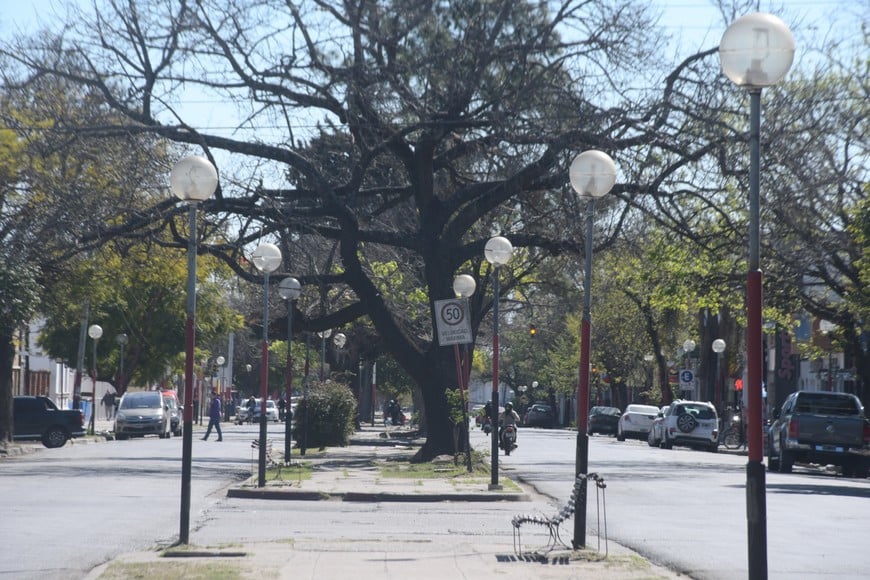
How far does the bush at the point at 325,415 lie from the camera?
33.7m

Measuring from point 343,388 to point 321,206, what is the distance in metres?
8.02

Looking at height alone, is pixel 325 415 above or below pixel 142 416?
above

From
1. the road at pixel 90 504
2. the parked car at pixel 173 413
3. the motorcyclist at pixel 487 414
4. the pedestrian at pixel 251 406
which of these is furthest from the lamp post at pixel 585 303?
the pedestrian at pixel 251 406

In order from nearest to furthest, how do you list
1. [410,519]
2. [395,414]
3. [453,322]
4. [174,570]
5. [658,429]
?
[174,570] → [410,519] → [453,322] → [658,429] → [395,414]

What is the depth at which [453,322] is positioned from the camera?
22.4 metres

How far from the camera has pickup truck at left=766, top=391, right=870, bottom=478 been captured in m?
29.2

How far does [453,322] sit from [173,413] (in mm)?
31456

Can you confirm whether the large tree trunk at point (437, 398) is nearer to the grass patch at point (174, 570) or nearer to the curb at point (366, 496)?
the curb at point (366, 496)

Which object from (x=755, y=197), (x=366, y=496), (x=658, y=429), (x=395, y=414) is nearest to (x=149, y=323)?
(x=395, y=414)

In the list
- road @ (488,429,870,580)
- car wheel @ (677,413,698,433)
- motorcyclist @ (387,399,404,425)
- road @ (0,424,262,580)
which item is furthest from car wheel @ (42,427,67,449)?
motorcyclist @ (387,399,404,425)

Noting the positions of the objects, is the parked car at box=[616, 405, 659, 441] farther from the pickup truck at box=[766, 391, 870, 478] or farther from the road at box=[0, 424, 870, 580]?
the road at box=[0, 424, 870, 580]

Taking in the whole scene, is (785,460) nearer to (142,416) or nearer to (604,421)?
(142,416)

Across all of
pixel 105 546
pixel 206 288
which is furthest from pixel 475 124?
pixel 206 288

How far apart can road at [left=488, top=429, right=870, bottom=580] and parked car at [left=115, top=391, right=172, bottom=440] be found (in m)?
21.2
